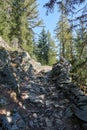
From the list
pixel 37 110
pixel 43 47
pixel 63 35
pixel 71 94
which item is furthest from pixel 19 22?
pixel 37 110

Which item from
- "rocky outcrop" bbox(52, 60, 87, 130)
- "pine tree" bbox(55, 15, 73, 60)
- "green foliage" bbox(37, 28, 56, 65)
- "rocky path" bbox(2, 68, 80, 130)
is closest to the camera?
"rocky path" bbox(2, 68, 80, 130)

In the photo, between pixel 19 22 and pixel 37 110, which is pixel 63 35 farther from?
pixel 37 110

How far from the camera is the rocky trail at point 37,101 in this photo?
12.1m

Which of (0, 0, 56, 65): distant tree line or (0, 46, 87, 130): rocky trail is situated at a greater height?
(0, 0, 56, 65): distant tree line

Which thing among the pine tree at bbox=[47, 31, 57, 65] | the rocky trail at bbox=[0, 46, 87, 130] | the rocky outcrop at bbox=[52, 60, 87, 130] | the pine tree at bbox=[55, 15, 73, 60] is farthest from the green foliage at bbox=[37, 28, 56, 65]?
the rocky trail at bbox=[0, 46, 87, 130]

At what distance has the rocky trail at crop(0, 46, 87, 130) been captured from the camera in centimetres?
1212

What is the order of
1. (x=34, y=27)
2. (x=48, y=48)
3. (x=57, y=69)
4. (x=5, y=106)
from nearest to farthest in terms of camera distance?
(x=5, y=106), (x=57, y=69), (x=34, y=27), (x=48, y=48)

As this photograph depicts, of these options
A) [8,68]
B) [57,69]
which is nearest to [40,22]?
[57,69]

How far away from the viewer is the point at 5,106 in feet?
41.0

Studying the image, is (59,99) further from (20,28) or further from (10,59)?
(20,28)

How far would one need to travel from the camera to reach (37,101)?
45.9 feet

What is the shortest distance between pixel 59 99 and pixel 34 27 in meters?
24.7

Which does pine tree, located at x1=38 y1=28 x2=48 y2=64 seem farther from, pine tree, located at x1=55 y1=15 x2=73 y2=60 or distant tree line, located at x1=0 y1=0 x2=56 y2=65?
pine tree, located at x1=55 y1=15 x2=73 y2=60

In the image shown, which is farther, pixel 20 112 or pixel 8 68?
pixel 8 68
